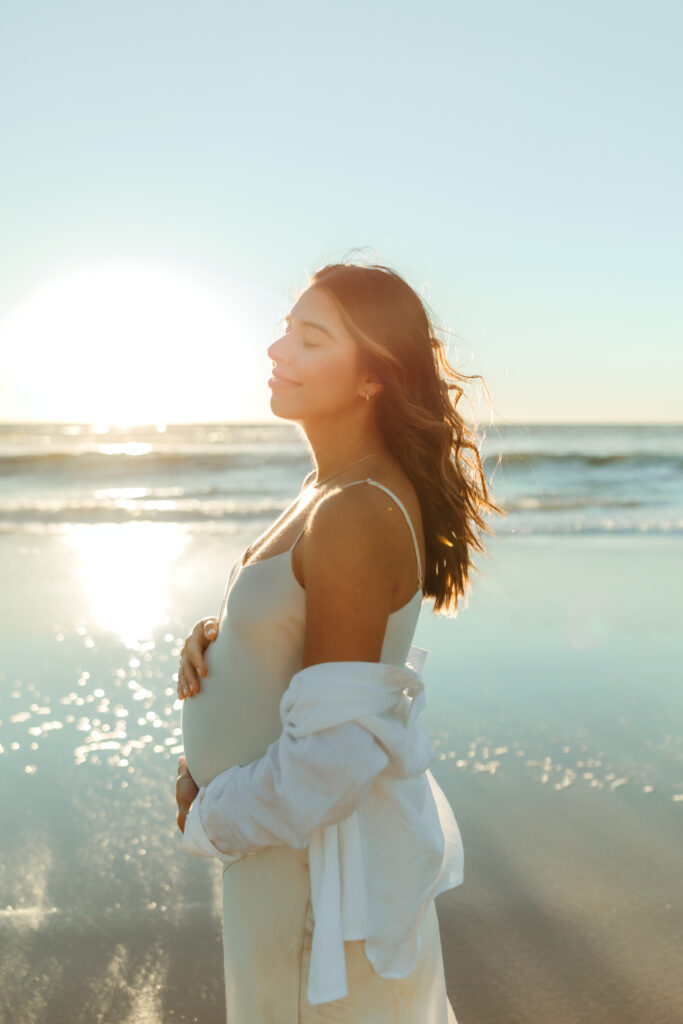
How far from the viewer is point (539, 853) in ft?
11.2

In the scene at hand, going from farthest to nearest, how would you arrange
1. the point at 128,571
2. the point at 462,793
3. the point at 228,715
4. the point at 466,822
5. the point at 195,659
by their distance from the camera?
the point at 128,571
the point at 462,793
the point at 466,822
the point at 195,659
the point at 228,715

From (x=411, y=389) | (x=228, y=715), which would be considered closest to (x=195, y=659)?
(x=228, y=715)

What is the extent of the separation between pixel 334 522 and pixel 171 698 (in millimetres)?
3757

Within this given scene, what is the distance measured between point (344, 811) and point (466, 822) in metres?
2.34

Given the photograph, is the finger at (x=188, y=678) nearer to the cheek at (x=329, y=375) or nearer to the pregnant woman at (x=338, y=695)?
the pregnant woman at (x=338, y=695)

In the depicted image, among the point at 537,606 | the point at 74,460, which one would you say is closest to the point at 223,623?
the point at 537,606

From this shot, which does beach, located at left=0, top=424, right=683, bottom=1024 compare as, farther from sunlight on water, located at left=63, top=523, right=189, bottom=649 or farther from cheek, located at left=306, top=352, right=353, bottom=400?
cheek, located at left=306, top=352, right=353, bottom=400

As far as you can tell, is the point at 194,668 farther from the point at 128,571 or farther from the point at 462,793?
the point at 128,571

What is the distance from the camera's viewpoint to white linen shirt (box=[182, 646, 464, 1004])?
147 cm

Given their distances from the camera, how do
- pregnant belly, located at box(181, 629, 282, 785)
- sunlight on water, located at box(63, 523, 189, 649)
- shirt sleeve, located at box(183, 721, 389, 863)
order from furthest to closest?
sunlight on water, located at box(63, 523, 189, 649) → pregnant belly, located at box(181, 629, 282, 785) → shirt sleeve, located at box(183, 721, 389, 863)

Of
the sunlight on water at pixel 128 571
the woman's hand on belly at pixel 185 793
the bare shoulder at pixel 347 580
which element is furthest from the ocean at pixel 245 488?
the bare shoulder at pixel 347 580

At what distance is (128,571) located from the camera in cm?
884

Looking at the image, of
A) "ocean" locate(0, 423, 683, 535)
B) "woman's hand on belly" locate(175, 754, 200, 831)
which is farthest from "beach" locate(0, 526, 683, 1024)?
"ocean" locate(0, 423, 683, 535)

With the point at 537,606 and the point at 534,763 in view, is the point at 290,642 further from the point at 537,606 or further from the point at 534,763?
the point at 537,606
